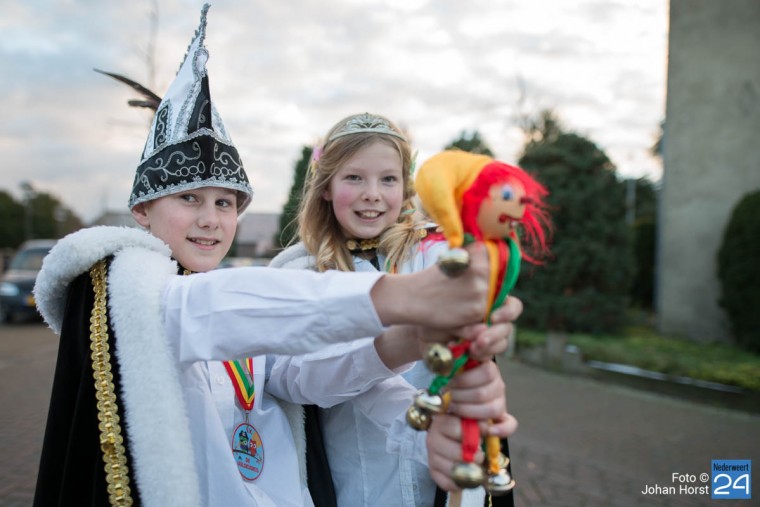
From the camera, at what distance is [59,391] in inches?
52.9

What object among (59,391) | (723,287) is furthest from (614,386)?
(59,391)

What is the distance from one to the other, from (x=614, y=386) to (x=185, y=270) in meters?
7.51

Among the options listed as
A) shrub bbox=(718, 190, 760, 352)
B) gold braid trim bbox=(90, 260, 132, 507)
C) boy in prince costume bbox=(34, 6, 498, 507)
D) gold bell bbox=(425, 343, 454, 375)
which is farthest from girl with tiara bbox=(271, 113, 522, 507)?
shrub bbox=(718, 190, 760, 352)

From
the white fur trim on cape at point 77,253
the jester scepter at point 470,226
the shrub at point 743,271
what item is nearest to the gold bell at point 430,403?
the jester scepter at point 470,226

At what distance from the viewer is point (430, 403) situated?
106cm

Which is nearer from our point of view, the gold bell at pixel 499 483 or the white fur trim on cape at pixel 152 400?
the gold bell at pixel 499 483

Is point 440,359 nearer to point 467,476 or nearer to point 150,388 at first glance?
point 467,476

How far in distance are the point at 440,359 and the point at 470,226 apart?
264 millimetres

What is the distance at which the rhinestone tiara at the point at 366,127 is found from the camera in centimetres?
214

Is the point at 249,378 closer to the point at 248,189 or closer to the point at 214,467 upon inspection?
the point at 214,467

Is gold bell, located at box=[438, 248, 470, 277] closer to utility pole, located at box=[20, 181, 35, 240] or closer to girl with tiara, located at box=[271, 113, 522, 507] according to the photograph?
girl with tiara, located at box=[271, 113, 522, 507]

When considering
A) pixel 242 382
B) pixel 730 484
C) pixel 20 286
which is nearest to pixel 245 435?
pixel 242 382

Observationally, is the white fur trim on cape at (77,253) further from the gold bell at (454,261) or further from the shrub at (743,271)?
the shrub at (743,271)

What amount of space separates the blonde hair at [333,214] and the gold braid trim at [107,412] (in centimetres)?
87
